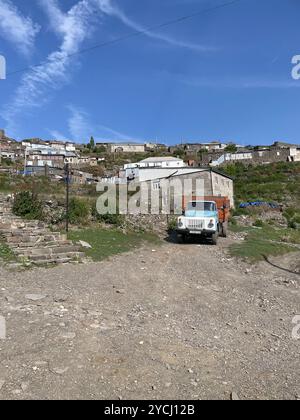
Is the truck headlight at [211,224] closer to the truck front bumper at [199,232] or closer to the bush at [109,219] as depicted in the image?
the truck front bumper at [199,232]

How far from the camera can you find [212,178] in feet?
119

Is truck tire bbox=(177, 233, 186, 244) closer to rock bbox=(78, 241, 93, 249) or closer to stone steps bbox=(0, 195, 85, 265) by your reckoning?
rock bbox=(78, 241, 93, 249)

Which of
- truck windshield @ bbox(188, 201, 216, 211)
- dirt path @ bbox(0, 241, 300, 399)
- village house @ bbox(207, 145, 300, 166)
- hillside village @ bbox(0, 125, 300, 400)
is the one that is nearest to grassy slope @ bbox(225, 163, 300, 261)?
hillside village @ bbox(0, 125, 300, 400)

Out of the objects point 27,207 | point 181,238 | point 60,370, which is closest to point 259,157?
point 181,238

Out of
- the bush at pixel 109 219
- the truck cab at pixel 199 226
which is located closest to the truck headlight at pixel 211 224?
the truck cab at pixel 199 226

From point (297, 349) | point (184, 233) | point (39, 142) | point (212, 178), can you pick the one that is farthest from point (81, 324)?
point (39, 142)

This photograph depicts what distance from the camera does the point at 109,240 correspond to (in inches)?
590

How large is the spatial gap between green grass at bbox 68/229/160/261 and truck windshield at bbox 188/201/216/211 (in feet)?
7.35

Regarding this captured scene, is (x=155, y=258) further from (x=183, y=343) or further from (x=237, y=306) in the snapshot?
(x=183, y=343)

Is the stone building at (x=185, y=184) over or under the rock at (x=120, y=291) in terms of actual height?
over

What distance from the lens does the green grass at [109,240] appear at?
12.9 meters

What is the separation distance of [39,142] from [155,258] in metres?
112

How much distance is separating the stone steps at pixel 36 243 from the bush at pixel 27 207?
→ 1113mm

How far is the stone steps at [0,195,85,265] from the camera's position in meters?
11.2
